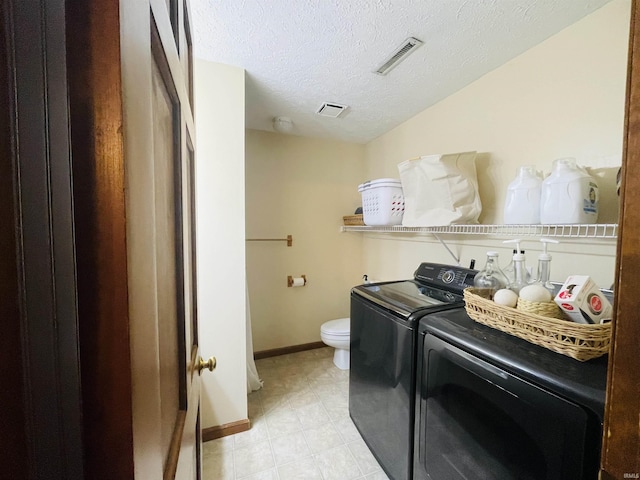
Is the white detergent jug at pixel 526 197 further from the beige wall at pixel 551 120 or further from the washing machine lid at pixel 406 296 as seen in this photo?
the washing machine lid at pixel 406 296

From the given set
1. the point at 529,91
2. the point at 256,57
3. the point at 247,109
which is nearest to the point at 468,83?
the point at 529,91

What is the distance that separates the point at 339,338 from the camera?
90.0 inches

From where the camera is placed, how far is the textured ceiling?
1.13 meters

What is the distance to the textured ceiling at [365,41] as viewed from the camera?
1134mm

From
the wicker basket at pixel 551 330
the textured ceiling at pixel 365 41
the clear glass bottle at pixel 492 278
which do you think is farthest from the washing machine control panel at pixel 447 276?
the textured ceiling at pixel 365 41

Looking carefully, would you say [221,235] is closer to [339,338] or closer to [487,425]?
[339,338]

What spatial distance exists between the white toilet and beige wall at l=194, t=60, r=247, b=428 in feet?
2.80

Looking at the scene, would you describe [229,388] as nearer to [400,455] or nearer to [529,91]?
[400,455]

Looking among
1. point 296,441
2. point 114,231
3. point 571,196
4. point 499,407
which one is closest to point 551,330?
point 499,407

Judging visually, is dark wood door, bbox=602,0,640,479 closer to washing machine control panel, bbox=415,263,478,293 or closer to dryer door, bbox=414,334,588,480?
dryer door, bbox=414,334,588,480

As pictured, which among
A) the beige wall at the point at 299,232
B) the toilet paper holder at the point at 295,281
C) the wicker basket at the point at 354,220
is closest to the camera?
the wicker basket at the point at 354,220

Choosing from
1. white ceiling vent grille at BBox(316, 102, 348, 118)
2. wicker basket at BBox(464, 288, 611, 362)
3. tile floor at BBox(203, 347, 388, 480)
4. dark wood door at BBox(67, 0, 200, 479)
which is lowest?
tile floor at BBox(203, 347, 388, 480)

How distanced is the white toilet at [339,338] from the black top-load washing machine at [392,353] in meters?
0.54

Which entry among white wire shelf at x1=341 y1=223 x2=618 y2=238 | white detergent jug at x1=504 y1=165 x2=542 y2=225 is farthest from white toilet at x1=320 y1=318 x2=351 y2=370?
white detergent jug at x1=504 y1=165 x2=542 y2=225
